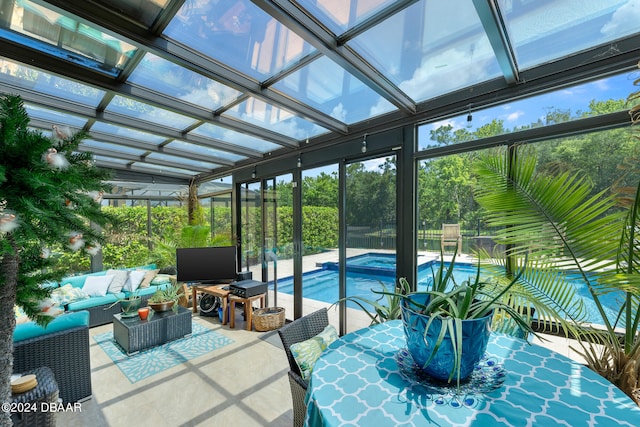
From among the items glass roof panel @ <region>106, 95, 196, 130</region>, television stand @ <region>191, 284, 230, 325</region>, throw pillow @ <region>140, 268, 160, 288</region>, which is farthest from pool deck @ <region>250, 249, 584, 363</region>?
glass roof panel @ <region>106, 95, 196, 130</region>

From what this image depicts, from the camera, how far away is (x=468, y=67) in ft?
7.03

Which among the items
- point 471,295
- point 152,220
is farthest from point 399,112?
point 152,220

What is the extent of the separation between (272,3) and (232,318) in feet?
13.1

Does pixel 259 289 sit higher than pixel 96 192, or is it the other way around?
pixel 96 192

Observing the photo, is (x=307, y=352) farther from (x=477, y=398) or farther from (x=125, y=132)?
(x=125, y=132)

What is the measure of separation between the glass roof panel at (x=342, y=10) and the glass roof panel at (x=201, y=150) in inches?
119

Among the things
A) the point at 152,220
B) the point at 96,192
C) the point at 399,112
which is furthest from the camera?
the point at 152,220

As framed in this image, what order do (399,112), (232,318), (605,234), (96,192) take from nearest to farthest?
(96,192) → (605,234) → (399,112) → (232,318)

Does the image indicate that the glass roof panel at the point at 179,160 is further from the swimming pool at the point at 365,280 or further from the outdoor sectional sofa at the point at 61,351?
the outdoor sectional sofa at the point at 61,351

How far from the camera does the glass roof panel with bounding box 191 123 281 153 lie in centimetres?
354

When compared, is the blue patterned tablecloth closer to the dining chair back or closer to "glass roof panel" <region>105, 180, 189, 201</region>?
the dining chair back

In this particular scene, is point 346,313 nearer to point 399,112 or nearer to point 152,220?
point 399,112

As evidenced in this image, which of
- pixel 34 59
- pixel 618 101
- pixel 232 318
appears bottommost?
pixel 232 318

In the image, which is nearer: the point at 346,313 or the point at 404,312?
the point at 404,312
